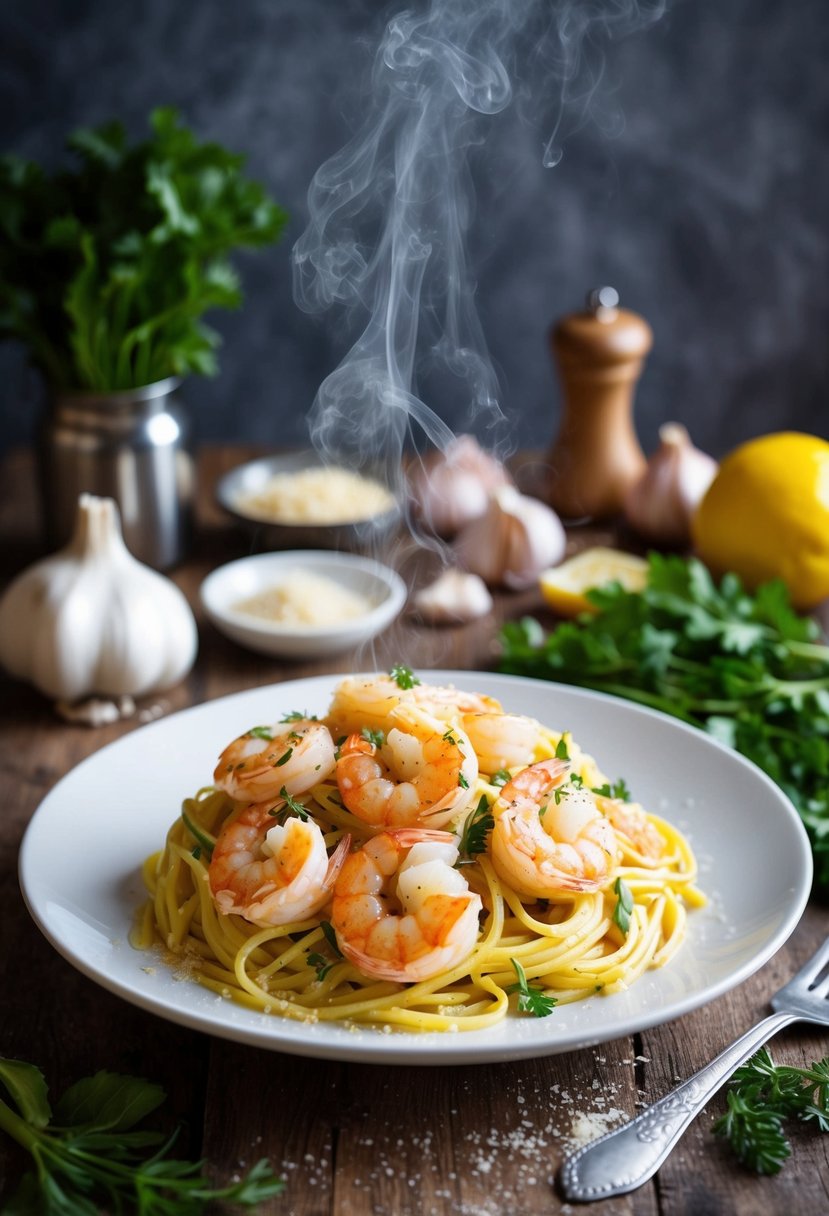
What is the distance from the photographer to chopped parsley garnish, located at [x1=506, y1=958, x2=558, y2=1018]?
1.78 m

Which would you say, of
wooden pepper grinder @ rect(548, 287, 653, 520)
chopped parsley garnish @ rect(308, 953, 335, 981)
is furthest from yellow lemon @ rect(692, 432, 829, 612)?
chopped parsley garnish @ rect(308, 953, 335, 981)

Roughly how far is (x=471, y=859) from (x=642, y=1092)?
0.41m

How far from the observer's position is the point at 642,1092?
1791mm

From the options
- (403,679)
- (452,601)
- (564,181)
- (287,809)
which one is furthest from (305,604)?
(564,181)

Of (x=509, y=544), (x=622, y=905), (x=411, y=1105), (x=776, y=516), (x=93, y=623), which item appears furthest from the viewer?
(x=509, y=544)

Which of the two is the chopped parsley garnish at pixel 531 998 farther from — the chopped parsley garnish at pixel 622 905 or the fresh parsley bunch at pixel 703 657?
the fresh parsley bunch at pixel 703 657

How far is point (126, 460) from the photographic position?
141 inches

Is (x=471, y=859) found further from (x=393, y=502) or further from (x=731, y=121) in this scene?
(x=731, y=121)

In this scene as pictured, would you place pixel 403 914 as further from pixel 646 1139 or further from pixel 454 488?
pixel 454 488

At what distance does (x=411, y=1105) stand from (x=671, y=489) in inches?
97.2

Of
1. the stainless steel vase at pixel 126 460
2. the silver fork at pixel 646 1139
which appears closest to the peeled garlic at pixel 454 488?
the stainless steel vase at pixel 126 460

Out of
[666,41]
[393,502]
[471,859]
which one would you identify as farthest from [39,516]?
[666,41]

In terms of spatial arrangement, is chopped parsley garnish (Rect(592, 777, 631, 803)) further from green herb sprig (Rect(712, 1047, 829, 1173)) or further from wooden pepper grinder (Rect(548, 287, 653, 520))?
wooden pepper grinder (Rect(548, 287, 653, 520))

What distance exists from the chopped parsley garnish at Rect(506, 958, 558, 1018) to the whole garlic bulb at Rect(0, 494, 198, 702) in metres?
1.42
